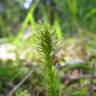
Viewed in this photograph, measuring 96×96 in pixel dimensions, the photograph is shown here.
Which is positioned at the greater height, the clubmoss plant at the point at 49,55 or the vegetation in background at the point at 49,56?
the vegetation in background at the point at 49,56

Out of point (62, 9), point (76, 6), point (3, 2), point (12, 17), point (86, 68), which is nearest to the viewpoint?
point (86, 68)

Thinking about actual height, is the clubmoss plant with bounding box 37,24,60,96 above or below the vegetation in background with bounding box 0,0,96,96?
below

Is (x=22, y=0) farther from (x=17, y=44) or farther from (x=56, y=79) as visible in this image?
(x=56, y=79)

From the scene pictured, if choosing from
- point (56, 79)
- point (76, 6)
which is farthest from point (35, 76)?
point (76, 6)

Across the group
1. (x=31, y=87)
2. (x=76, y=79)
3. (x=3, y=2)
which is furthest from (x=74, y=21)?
(x=3, y=2)

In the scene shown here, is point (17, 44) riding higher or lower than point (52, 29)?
higher

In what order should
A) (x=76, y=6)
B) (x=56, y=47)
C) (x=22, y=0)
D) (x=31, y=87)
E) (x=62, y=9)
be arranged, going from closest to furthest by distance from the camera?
1. (x=56, y=47)
2. (x=31, y=87)
3. (x=76, y=6)
4. (x=22, y=0)
5. (x=62, y=9)

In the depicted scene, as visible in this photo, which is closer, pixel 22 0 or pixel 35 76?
pixel 35 76

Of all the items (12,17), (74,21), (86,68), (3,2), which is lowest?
(86,68)
